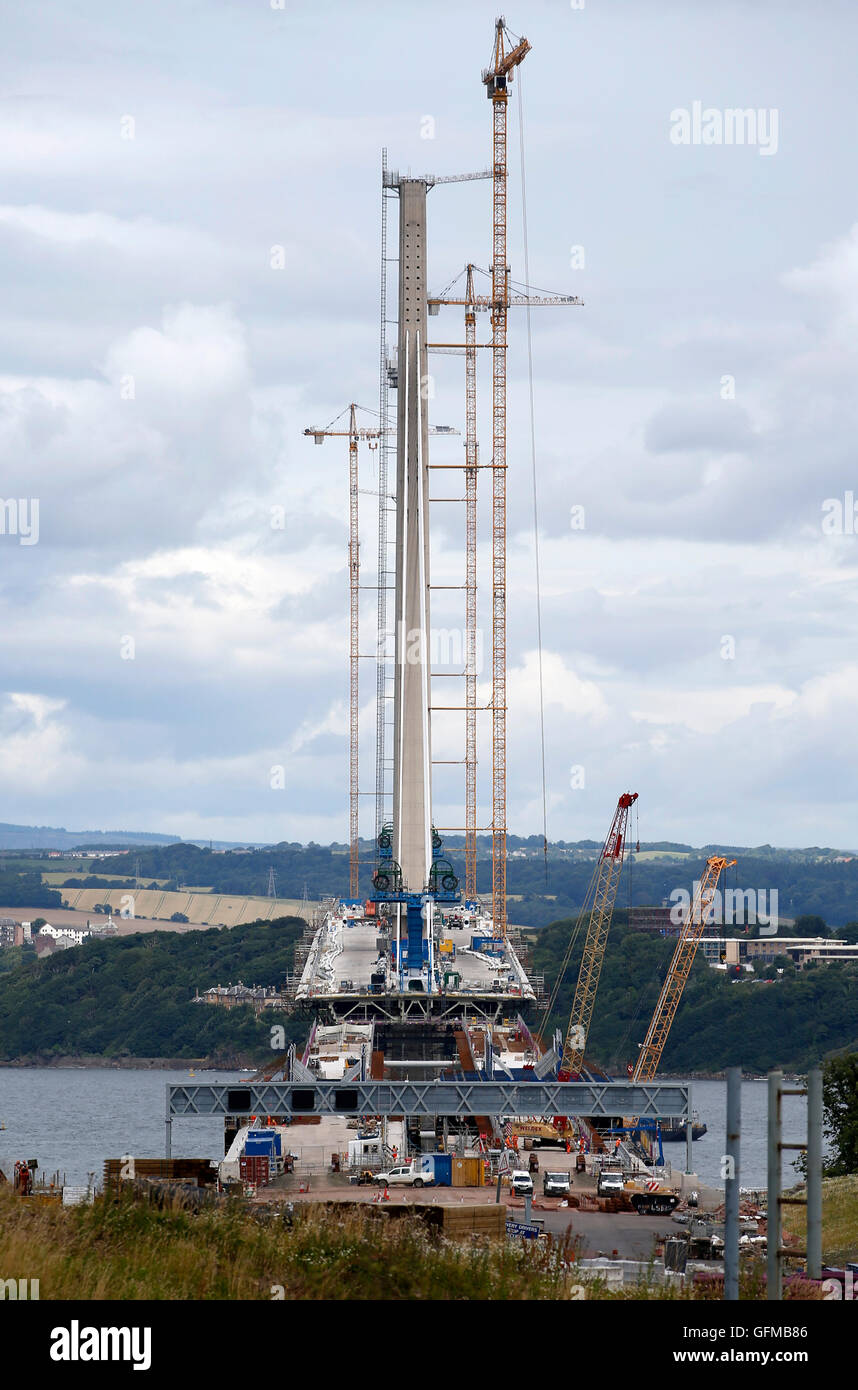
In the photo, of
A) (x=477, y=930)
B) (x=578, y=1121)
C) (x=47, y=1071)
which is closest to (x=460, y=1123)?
(x=578, y=1121)

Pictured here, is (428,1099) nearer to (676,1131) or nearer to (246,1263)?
(246,1263)

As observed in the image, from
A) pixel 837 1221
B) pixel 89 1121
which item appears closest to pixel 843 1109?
pixel 837 1221

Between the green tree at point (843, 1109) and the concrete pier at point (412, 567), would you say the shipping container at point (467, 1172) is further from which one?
the concrete pier at point (412, 567)

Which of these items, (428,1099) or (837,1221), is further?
(428,1099)

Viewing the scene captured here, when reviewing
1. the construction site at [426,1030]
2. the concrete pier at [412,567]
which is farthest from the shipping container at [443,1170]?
the concrete pier at [412,567]

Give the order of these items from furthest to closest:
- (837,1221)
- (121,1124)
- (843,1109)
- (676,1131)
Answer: (121,1124) < (676,1131) < (843,1109) < (837,1221)

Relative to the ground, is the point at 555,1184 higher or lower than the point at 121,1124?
higher

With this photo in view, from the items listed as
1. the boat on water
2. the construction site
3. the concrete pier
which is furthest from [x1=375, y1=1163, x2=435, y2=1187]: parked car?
the boat on water
